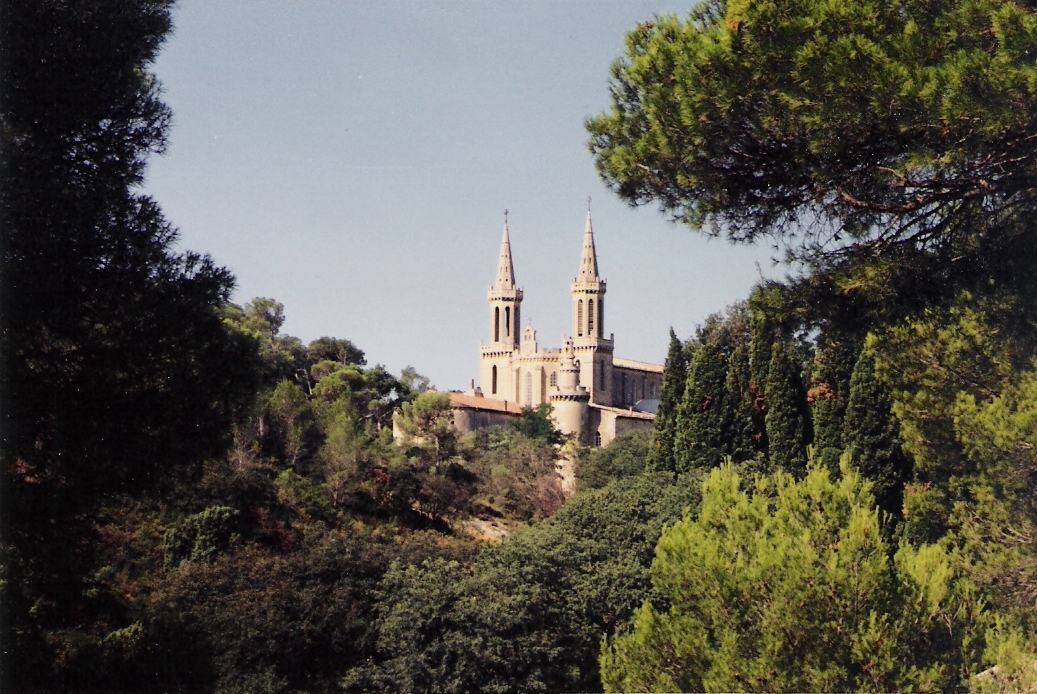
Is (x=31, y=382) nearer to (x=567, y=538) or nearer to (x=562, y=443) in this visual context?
(x=567, y=538)

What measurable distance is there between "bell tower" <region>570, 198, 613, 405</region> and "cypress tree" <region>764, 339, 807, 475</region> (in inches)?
1678

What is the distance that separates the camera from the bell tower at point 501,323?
77875 millimetres

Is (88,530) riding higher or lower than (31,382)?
lower

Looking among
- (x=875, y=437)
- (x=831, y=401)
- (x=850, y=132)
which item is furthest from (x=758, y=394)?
(x=850, y=132)

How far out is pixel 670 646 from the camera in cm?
1033

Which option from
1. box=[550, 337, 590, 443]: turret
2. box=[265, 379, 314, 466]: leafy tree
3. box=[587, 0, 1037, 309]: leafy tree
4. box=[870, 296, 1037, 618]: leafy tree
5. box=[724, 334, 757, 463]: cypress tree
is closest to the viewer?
box=[587, 0, 1037, 309]: leafy tree

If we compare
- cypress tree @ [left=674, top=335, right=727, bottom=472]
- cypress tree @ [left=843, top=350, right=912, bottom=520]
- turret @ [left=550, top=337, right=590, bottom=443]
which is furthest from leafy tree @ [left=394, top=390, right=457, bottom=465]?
turret @ [left=550, top=337, right=590, bottom=443]

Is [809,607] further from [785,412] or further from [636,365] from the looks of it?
[636,365]

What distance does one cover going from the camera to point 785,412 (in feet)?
100

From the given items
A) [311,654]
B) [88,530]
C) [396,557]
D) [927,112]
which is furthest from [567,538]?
[927,112]

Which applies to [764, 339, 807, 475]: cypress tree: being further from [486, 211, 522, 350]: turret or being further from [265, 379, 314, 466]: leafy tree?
[486, 211, 522, 350]: turret

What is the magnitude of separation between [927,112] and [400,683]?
1327 centimetres

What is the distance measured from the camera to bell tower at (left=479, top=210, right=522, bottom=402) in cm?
7788

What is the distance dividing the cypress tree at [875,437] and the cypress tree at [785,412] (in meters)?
2.50
